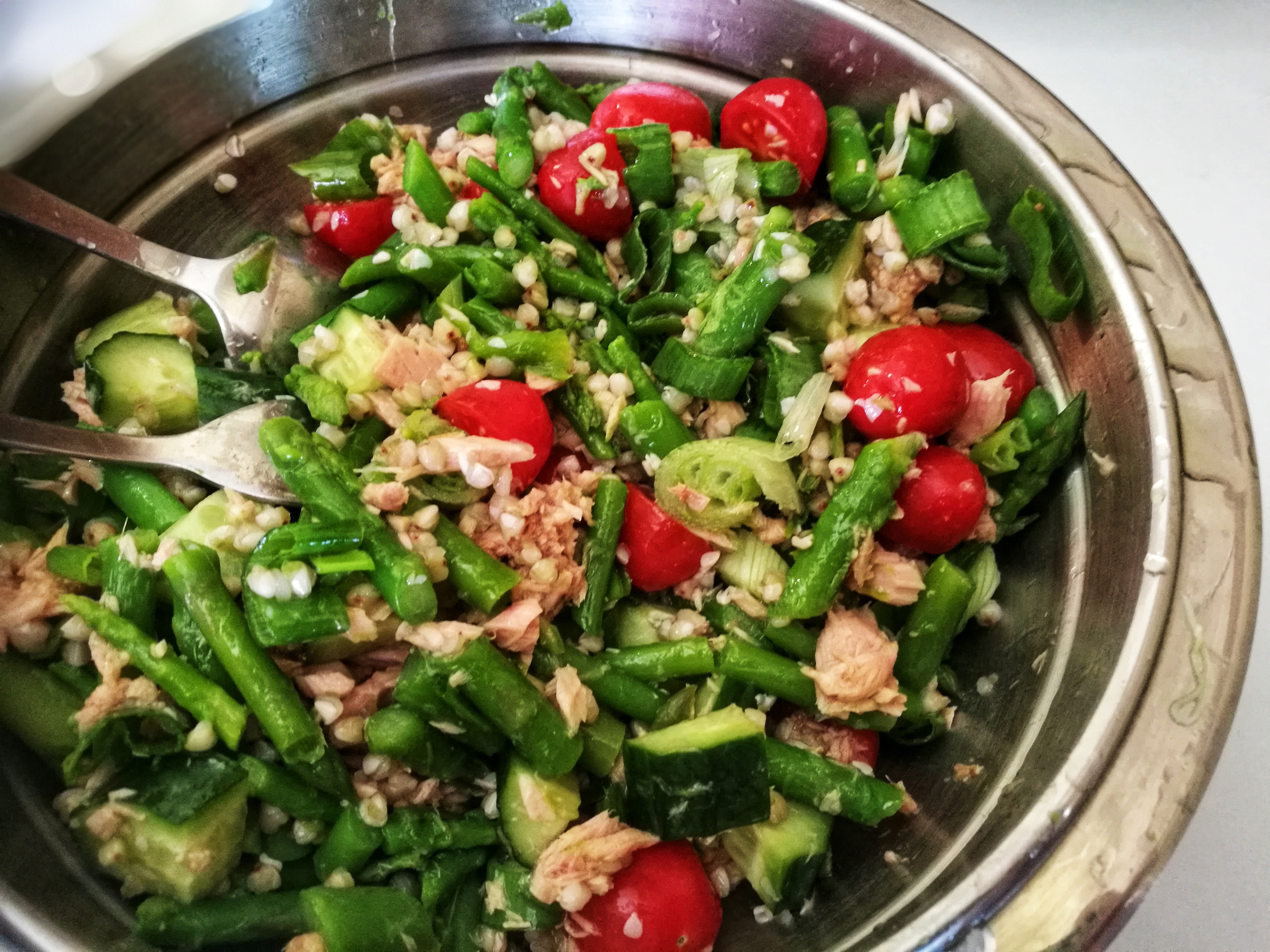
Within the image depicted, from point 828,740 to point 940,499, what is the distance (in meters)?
0.60

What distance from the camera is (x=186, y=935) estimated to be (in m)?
1.57

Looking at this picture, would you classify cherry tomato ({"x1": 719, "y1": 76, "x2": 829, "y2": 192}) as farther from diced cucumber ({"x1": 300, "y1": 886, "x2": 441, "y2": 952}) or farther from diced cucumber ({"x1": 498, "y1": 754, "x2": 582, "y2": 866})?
diced cucumber ({"x1": 300, "y1": 886, "x2": 441, "y2": 952})

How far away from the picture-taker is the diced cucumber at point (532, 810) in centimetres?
168

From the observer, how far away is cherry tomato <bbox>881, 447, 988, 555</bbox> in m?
1.81

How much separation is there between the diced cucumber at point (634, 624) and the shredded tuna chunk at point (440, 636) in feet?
1.19

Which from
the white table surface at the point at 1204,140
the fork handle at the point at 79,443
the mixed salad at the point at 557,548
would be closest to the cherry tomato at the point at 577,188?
the mixed salad at the point at 557,548

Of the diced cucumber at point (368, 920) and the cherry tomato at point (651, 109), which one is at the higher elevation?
the cherry tomato at point (651, 109)

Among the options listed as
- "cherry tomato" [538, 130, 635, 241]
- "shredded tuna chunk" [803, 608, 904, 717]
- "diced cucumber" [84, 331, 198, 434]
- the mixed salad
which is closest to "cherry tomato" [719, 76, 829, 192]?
the mixed salad

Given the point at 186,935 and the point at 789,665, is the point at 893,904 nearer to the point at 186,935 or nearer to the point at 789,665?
the point at 789,665

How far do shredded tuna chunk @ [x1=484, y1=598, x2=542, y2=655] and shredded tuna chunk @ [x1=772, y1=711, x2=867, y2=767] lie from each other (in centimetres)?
63

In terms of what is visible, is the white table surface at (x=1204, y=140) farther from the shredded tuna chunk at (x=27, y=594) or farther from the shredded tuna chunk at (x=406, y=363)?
the shredded tuna chunk at (x=27, y=594)

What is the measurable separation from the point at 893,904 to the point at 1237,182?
2.58m

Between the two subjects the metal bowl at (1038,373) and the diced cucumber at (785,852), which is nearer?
the metal bowl at (1038,373)

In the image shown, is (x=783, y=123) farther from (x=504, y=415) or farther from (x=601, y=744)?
(x=601, y=744)
